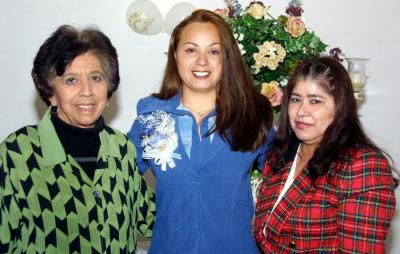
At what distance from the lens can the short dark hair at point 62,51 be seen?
74.1 inches

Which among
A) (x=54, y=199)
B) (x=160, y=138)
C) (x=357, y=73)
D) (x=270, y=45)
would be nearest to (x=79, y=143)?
(x=54, y=199)

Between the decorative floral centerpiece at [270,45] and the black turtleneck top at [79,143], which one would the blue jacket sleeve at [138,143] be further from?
the decorative floral centerpiece at [270,45]

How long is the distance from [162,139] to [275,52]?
0.77 m

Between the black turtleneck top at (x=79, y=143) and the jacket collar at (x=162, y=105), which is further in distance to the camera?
the jacket collar at (x=162, y=105)

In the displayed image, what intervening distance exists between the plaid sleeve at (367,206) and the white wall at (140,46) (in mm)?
2250

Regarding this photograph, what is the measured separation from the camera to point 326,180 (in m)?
1.91

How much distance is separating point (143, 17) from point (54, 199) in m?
2.16

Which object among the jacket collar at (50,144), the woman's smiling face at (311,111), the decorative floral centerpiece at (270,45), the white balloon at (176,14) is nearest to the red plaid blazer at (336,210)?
the woman's smiling face at (311,111)

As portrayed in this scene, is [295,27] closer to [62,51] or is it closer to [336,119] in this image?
[336,119]

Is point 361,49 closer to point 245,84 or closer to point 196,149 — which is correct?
point 245,84

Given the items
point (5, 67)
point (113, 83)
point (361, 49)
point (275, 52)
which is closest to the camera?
point (113, 83)

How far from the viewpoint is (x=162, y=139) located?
Answer: 7.14 ft

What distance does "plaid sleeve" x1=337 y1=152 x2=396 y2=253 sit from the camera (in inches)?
69.6

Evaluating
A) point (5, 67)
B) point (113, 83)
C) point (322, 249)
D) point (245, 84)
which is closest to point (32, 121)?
point (5, 67)
